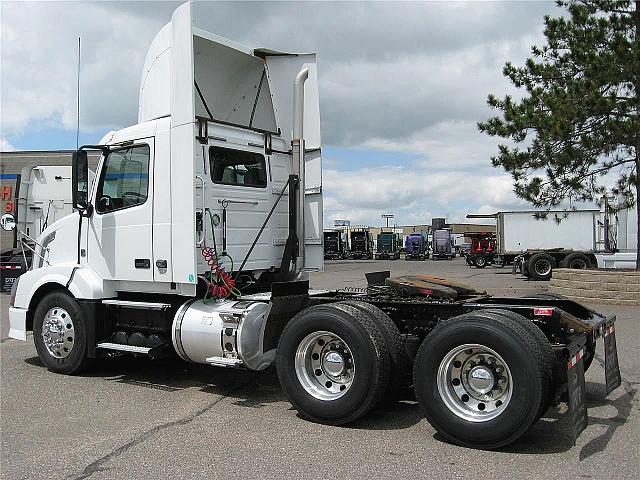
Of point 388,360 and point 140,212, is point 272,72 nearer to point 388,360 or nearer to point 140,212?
point 140,212

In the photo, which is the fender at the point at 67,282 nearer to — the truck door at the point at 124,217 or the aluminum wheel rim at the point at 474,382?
the truck door at the point at 124,217

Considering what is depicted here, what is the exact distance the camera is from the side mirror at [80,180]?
7.50m

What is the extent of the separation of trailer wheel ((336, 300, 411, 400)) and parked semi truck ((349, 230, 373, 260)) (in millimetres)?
51347

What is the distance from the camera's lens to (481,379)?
5.14 metres

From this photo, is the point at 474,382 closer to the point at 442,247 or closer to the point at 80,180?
the point at 80,180

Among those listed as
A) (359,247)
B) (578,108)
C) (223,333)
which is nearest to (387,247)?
(359,247)

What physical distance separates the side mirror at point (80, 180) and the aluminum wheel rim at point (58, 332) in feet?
4.38

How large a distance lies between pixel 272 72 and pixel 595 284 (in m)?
9.81

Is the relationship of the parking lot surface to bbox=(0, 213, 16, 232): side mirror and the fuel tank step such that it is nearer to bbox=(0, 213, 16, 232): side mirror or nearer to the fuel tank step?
the fuel tank step

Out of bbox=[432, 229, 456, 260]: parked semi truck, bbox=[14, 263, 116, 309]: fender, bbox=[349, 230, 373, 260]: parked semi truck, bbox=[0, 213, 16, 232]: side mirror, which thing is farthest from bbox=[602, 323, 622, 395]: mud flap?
bbox=[349, 230, 373, 260]: parked semi truck

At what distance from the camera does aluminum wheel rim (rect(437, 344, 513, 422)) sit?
5.09 metres

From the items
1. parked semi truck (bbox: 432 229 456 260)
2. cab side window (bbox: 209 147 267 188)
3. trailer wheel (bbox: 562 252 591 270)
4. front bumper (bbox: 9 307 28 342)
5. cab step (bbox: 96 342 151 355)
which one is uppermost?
cab side window (bbox: 209 147 267 188)

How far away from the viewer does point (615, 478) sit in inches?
173

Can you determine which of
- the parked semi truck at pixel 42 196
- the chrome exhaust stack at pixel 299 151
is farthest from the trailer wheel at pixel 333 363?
the parked semi truck at pixel 42 196
